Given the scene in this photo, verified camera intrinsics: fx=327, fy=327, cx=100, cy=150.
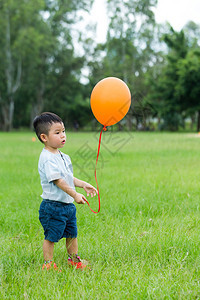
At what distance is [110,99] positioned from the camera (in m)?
3.47

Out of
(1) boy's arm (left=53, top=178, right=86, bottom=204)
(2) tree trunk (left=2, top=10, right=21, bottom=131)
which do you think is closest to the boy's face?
(1) boy's arm (left=53, top=178, right=86, bottom=204)

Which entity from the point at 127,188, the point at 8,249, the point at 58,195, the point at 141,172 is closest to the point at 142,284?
the point at 58,195

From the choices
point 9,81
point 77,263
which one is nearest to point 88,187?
point 77,263

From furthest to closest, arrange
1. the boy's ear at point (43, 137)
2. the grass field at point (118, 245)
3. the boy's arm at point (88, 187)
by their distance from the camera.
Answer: the boy's arm at point (88, 187) < the boy's ear at point (43, 137) < the grass field at point (118, 245)

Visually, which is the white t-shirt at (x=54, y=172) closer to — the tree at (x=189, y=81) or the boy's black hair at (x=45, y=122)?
the boy's black hair at (x=45, y=122)

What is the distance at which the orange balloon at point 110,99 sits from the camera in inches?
137

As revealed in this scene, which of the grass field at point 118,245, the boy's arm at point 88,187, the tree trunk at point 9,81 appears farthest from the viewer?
the tree trunk at point 9,81

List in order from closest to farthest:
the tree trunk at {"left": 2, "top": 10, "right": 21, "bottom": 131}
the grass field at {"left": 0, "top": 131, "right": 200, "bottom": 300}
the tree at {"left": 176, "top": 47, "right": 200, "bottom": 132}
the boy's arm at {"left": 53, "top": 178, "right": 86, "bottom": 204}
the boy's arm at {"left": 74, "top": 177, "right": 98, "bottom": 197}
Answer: the grass field at {"left": 0, "top": 131, "right": 200, "bottom": 300}, the boy's arm at {"left": 53, "top": 178, "right": 86, "bottom": 204}, the boy's arm at {"left": 74, "top": 177, "right": 98, "bottom": 197}, the tree at {"left": 176, "top": 47, "right": 200, "bottom": 132}, the tree trunk at {"left": 2, "top": 10, "right": 21, "bottom": 131}

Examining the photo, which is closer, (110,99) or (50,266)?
(50,266)

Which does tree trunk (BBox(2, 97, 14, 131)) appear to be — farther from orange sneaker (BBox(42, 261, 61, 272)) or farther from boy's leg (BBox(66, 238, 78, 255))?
orange sneaker (BBox(42, 261, 61, 272))

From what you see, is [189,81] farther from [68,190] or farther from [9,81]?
[68,190]

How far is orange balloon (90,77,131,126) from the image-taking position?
347 centimetres

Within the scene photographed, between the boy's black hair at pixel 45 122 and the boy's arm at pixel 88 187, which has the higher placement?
the boy's black hair at pixel 45 122

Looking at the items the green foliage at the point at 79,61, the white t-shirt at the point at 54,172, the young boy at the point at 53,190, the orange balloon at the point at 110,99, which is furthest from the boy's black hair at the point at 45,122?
the green foliage at the point at 79,61
